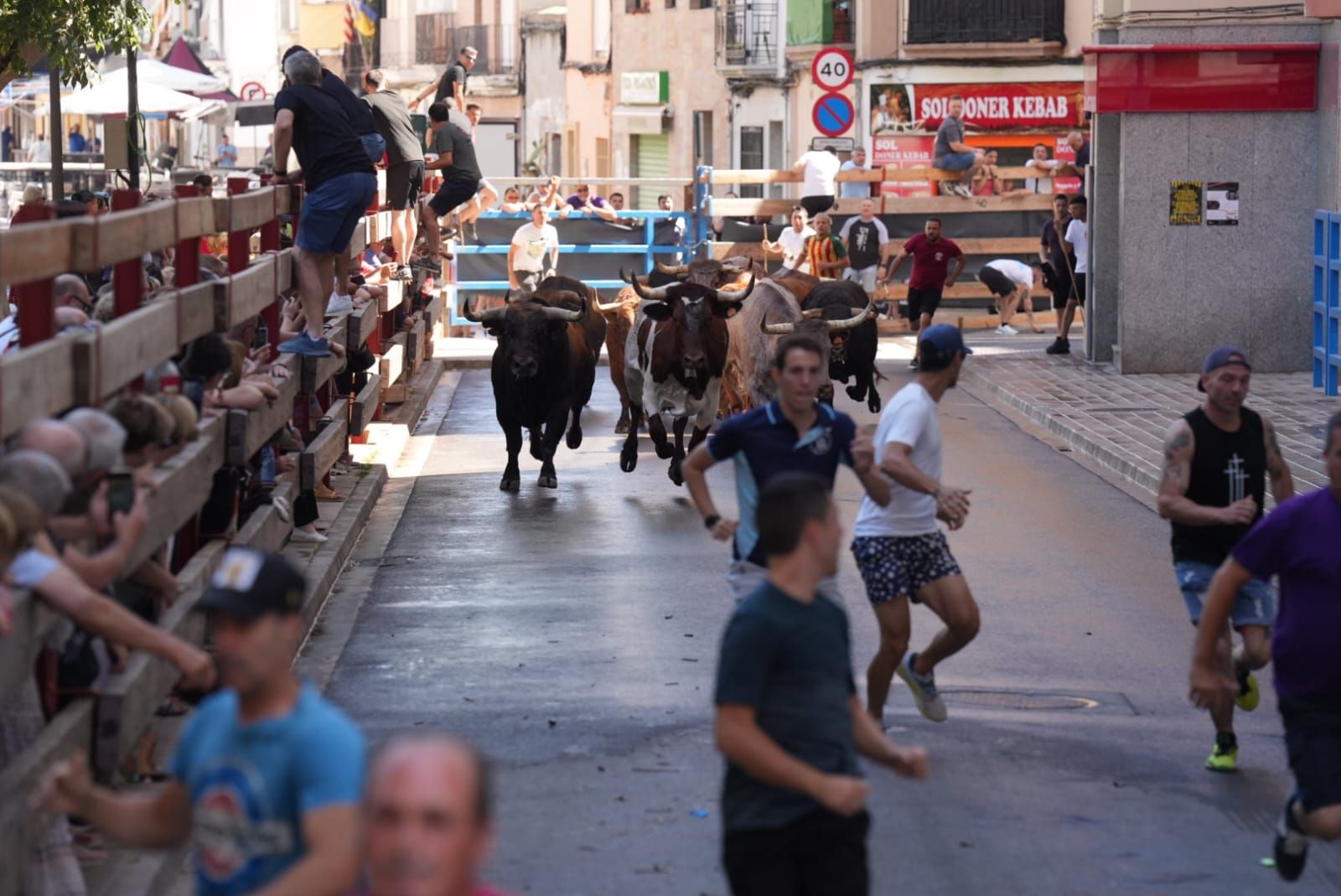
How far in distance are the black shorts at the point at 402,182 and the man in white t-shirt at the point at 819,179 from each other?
13011 millimetres

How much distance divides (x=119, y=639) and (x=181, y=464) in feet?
6.89

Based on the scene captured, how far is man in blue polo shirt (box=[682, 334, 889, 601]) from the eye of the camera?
8.51 meters

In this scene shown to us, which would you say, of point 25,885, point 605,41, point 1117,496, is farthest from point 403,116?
point 605,41

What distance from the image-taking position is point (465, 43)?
66.4 metres

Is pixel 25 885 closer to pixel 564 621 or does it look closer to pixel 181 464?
pixel 181 464

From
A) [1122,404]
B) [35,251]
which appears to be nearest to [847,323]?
[1122,404]

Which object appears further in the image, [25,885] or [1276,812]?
[1276,812]

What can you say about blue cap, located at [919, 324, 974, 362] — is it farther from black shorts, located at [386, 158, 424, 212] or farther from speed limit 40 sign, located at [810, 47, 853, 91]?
speed limit 40 sign, located at [810, 47, 853, 91]

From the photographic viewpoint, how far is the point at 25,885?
6273mm

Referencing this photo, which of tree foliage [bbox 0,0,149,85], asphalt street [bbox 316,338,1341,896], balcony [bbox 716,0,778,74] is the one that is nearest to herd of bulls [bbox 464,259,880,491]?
asphalt street [bbox 316,338,1341,896]

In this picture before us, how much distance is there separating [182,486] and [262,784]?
13.2ft

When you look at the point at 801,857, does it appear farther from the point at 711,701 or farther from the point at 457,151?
the point at 457,151

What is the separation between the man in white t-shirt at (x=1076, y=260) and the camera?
2764cm

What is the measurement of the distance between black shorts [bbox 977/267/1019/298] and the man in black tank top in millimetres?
21814
